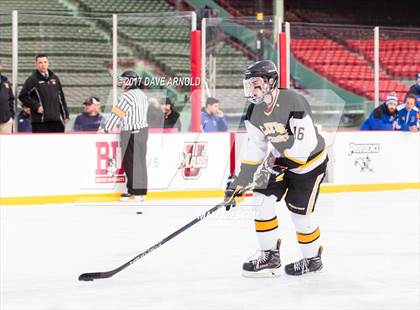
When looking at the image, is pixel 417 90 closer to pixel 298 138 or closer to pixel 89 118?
pixel 89 118

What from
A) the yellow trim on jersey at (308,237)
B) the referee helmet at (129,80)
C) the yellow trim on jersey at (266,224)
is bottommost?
the yellow trim on jersey at (308,237)

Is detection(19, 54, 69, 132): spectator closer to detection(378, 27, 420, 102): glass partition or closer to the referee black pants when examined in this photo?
the referee black pants

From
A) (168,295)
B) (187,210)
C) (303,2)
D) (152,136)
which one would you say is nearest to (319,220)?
(187,210)

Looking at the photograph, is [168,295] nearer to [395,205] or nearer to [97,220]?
[97,220]

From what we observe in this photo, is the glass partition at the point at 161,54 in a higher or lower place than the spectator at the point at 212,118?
higher

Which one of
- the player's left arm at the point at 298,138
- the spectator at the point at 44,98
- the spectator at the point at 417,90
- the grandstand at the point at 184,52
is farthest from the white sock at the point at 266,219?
the spectator at the point at 417,90

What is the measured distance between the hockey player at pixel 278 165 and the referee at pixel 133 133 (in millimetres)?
4166

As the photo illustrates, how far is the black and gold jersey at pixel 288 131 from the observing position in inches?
188

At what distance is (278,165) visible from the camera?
4.90 metres

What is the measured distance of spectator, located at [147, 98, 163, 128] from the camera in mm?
9695

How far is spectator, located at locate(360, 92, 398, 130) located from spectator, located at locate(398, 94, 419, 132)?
8 centimetres

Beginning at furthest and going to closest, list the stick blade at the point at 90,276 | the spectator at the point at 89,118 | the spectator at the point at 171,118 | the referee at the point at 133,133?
the spectator at the point at 171,118 → the spectator at the point at 89,118 → the referee at the point at 133,133 → the stick blade at the point at 90,276

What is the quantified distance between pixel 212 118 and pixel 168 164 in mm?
713

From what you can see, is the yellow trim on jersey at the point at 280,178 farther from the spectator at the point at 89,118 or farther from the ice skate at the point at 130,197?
the spectator at the point at 89,118
